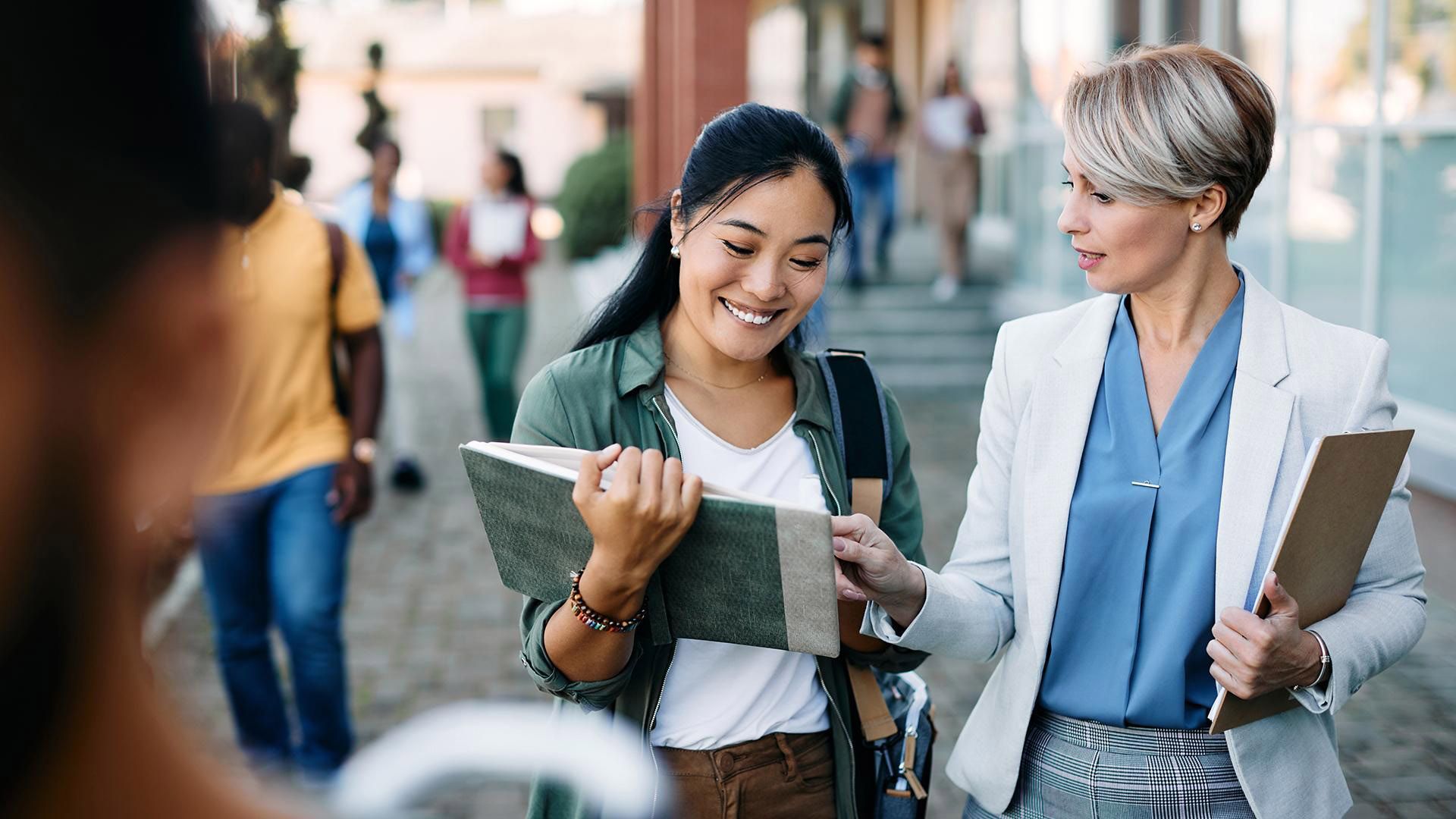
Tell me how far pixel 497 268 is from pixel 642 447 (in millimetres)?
6890

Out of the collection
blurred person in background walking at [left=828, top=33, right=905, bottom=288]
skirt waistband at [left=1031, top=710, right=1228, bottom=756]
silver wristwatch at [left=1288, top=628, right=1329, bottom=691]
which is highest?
blurred person in background walking at [left=828, top=33, right=905, bottom=288]

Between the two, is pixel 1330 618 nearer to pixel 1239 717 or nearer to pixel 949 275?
pixel 1239 717

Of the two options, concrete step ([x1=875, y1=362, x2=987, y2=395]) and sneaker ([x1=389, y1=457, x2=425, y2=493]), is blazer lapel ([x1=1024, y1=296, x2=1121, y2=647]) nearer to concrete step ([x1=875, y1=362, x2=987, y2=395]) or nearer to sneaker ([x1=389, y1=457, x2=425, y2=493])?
sneaker ([x1=389, y1=457, x2=425, y2=493])

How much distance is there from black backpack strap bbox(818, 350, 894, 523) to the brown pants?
1.41ft

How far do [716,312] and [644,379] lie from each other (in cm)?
17

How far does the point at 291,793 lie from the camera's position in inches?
29.2

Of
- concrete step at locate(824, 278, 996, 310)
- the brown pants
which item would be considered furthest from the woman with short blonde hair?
concrete step at locate(824, 278, 996, 310)

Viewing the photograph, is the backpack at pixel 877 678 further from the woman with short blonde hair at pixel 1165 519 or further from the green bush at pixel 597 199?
the green bush at pixel 597 199

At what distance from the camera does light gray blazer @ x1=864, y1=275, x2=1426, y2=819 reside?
6.77ft

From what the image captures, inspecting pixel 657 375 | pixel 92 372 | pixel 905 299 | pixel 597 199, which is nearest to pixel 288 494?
pixel 657 375

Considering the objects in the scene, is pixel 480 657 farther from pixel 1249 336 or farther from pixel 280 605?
pixel 1249 336

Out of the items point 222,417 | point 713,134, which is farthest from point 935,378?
point 222,417

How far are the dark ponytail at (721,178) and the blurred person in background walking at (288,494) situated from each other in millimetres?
1799

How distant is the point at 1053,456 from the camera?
2184 mm
